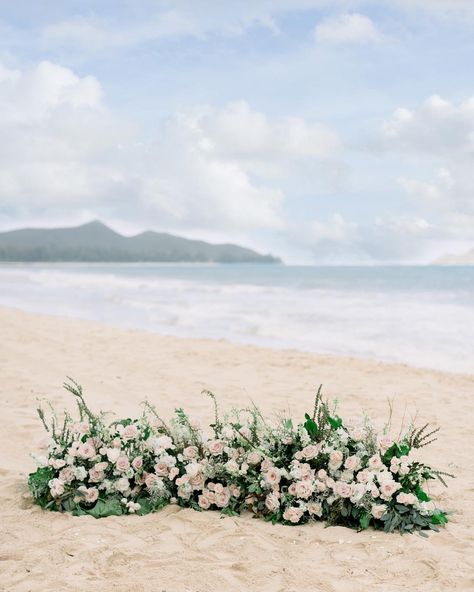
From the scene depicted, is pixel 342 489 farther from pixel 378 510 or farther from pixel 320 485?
pixel 378 510

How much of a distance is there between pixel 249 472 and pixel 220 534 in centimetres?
53

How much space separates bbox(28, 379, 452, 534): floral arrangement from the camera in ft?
14.5

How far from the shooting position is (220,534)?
4262 millimetres

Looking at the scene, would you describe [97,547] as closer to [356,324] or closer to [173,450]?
[173,450]

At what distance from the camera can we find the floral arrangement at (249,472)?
4.43 m

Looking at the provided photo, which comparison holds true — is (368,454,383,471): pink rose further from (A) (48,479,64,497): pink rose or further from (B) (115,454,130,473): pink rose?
(A) (48,479,64,497): pink rose

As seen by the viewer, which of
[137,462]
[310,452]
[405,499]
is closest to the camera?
[405,499]

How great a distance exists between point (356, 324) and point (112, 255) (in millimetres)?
127894

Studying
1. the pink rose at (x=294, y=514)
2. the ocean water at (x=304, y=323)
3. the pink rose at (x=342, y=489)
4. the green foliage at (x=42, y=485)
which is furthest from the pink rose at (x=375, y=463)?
the ocean water at (x=304, y=323)

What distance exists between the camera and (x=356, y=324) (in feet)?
64.6

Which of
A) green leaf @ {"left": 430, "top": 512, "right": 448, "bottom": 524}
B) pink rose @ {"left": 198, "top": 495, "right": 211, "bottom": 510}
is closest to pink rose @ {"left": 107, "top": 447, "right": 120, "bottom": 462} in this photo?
pink rose @ {"left": 198, "top": 495, "right": 211, "bottom": 510}

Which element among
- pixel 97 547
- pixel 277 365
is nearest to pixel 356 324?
pixel 277 365

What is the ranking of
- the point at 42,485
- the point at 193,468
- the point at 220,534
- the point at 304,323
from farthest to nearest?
the point at 304,323 < the point at 42,485 < the point at 193,468 < the point at 220,534

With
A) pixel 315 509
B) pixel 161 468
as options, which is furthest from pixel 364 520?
pixel 161 468
